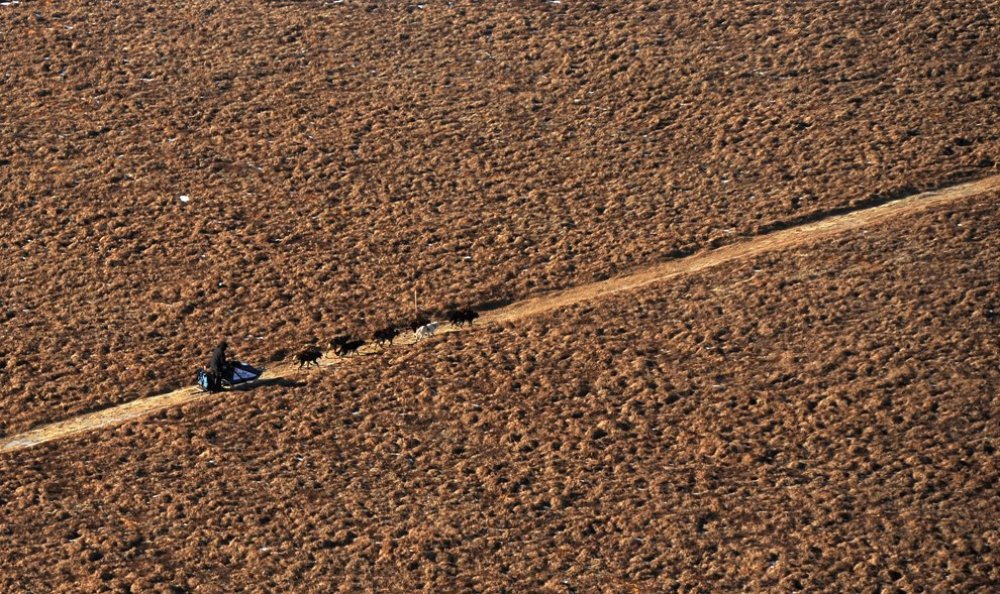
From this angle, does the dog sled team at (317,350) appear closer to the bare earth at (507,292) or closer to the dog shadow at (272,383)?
the dog shadow at (272,383)

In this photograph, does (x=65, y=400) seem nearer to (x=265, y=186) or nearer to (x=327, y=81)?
(x=265, y=186)

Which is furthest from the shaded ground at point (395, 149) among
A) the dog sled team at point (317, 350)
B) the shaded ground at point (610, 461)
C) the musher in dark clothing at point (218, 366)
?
the shaded ground at point (610, 461)

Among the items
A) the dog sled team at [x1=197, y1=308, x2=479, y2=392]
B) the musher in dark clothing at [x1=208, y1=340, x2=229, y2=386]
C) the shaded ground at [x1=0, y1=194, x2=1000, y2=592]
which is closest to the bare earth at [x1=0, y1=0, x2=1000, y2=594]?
the shaded ground at [x1=0, y1=194, x2=1000, y2=592]

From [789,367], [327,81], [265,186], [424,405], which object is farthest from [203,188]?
[789,367]

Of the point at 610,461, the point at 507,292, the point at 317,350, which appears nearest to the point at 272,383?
the point at 317,350

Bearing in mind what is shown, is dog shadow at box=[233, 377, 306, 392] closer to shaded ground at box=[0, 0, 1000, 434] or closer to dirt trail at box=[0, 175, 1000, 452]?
dirt trail at box=[0, 175, 1000, 452]

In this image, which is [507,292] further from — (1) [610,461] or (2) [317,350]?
(1) [610,461]
